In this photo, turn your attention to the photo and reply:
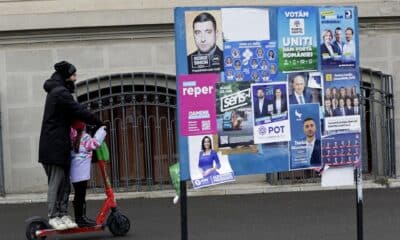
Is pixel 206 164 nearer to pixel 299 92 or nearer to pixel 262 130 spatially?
pixel 262 130

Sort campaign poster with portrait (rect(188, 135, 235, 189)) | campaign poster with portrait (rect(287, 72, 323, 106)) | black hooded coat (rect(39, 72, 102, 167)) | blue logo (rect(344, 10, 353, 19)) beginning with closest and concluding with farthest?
1. campaign poster with portrait (rect(188, 135, 235, 189))
2. campaign poster with portrait (rect(287, 72, 323, 106))
3. blue logo (rect(344, 10, 353, 19))
4. black hooded coat (rect(39, 72, 102, 167))

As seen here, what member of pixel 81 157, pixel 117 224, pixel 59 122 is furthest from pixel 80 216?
pixel 59 122

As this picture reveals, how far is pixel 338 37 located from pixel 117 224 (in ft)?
10.3

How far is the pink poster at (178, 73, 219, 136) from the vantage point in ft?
17.9

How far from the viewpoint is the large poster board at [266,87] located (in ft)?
18.0

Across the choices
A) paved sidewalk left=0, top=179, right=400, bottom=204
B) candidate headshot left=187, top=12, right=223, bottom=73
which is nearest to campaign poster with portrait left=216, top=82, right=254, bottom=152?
candidate headshot left=187, top=12, right=223, bottom=73

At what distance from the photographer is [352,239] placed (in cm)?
745

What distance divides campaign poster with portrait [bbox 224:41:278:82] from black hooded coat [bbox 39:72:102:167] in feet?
6.94

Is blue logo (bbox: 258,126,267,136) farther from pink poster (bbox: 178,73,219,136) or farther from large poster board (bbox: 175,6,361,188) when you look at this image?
pink poster (bbox: 178,73,219,136)

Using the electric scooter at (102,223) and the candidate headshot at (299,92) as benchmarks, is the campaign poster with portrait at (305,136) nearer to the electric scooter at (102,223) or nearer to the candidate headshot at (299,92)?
the candidate headshot at (299,92)

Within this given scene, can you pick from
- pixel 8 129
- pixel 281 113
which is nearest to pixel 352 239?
pixel 281 113

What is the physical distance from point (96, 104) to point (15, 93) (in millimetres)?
1211

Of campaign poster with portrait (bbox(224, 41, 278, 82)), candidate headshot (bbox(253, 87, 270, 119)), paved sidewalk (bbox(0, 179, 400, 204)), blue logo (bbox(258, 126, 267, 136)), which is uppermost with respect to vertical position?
campaign poster with portrait (bbox(224, 41, 278, 82))

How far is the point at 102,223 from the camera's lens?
297 inches
